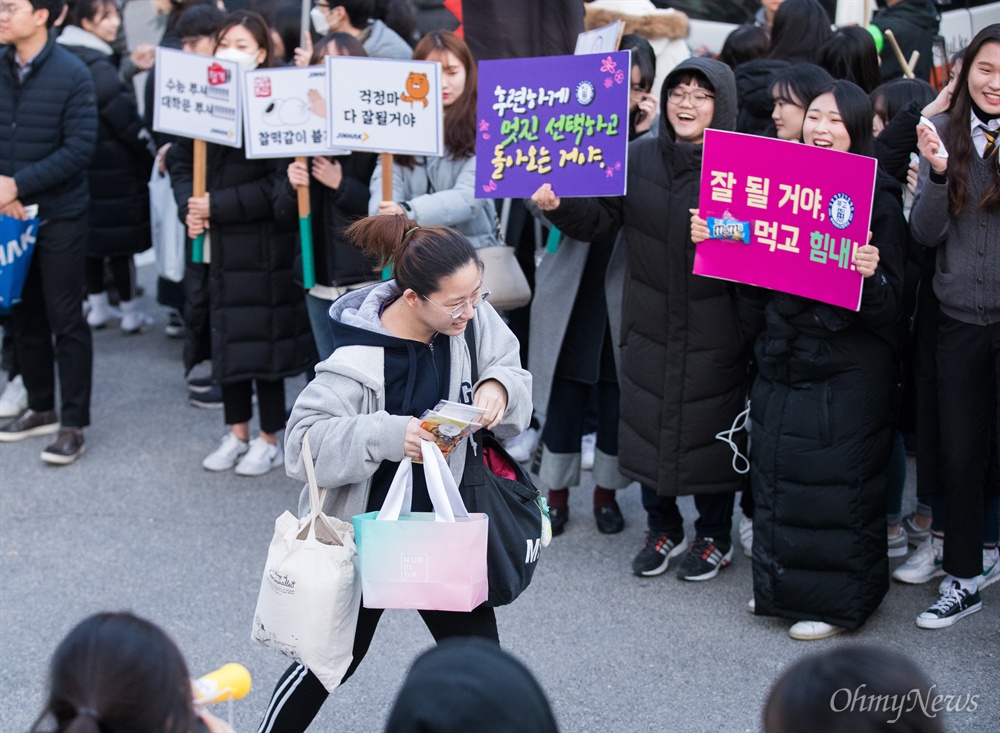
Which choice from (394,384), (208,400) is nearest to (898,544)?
(394,384)

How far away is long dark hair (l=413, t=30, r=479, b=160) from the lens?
5.27 metres

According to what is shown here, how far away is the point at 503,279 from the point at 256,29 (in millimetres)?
1820

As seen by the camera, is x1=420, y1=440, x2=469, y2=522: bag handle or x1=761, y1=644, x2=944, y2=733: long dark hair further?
x1=420, y1=440, x2=469, y2=522: bag handle

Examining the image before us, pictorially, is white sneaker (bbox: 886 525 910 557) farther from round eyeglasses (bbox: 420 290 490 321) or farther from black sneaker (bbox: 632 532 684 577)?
round eyeglasses (bbox: 420 290 490 321)

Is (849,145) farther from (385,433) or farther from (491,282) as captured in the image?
(385,433)

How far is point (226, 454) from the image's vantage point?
604 centimetres

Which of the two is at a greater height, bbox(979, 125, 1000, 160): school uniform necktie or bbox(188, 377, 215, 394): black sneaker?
bbox(979, 125, 1000, 160): school uniform necktie

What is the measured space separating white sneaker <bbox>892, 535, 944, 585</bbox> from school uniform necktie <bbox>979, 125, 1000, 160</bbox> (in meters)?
1.52

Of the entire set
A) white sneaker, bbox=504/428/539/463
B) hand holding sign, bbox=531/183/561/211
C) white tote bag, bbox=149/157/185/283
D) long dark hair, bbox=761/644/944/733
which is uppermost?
hand holding sign, bbox=531/183/561/211

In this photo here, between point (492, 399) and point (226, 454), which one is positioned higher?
point (492, 399)

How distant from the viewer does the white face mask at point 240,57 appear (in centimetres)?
565

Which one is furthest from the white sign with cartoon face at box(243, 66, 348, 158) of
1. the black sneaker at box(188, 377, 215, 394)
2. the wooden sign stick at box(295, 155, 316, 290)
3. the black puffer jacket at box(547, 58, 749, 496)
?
the black sneaker at box(188, 377, 215, 394)

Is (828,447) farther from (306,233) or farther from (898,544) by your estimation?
(306,233)

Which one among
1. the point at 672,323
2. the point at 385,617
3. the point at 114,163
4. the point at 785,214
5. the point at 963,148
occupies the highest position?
the point at 963,148
